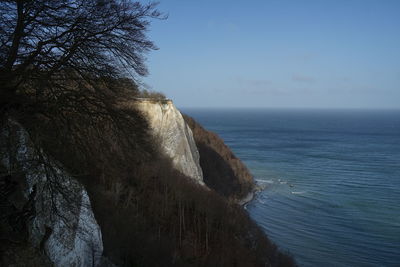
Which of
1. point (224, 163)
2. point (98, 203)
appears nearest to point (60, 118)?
point (98, 203)

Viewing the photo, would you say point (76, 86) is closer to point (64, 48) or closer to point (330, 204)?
point (64, 48)

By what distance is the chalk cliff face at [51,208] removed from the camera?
7.95 meters

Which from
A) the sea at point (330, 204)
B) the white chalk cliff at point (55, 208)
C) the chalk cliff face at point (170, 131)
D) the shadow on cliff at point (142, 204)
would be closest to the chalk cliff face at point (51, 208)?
the white chalk cliff at point (55, 208)

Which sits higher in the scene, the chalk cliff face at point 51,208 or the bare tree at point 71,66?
the bare tree at point 71,66

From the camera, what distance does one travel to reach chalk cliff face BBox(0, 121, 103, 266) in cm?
795

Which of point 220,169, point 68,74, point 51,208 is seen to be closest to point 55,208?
point 51,208

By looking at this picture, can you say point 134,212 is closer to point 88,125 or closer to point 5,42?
point 88,125

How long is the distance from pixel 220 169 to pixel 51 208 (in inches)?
1536

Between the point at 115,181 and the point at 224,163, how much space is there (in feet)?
102

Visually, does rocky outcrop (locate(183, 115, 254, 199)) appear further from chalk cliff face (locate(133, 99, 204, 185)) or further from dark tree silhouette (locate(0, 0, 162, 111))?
dark tree silhouette (locate(0, 0, 162, 111))

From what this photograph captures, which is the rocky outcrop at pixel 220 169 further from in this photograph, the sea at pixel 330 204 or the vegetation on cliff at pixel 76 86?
the vegetation on cliff at pixel 76 86

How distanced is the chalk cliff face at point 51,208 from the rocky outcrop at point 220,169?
3235cm

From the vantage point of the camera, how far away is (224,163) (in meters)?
49.0

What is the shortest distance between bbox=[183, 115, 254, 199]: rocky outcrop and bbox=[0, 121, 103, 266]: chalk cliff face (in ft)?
106
